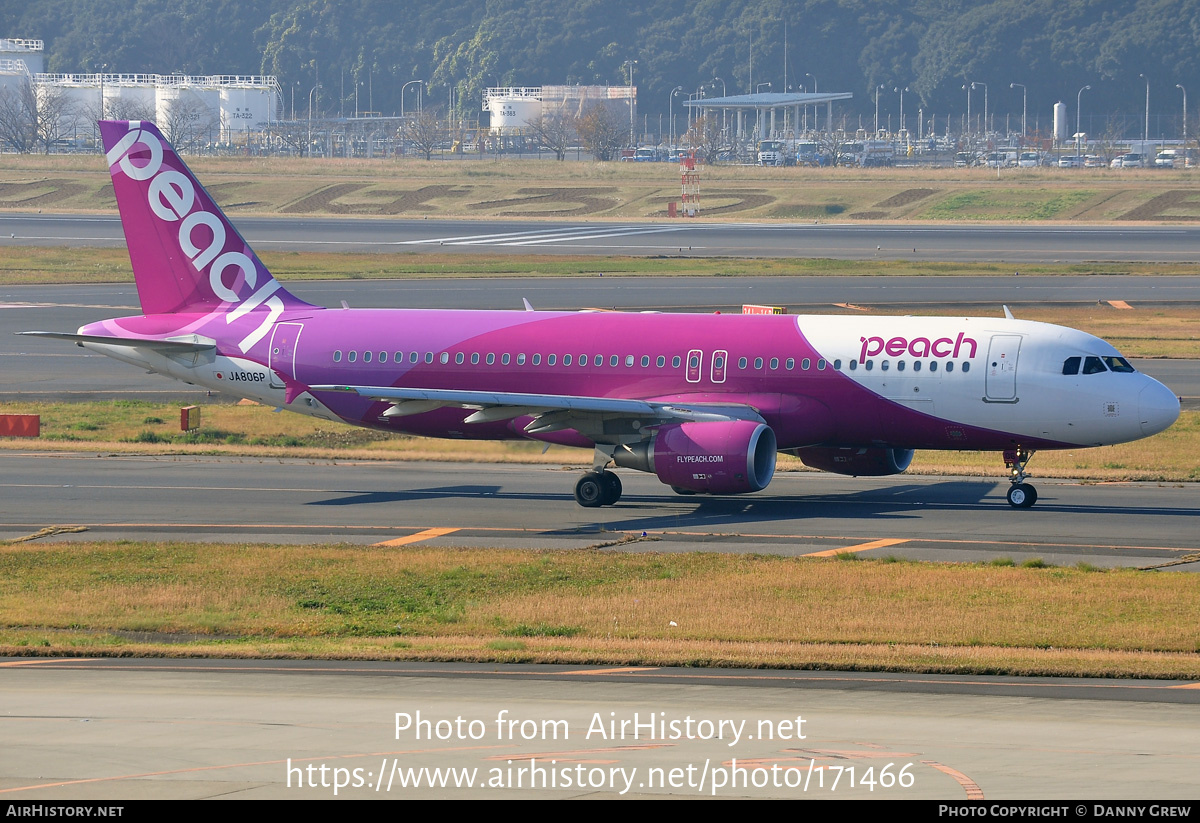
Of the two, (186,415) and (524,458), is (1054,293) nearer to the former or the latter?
(524,458)

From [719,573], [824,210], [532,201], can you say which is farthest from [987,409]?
[532,201]

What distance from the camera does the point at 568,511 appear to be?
1609 inches

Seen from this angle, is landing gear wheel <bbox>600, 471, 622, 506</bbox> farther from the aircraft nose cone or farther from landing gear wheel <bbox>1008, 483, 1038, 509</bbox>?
the aircraft nose cone

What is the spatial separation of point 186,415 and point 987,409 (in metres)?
27.7

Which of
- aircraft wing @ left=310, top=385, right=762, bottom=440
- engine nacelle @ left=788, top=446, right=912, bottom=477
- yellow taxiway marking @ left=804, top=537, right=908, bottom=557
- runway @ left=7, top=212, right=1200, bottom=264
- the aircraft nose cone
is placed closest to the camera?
yellow taxiway marking @ left=804, top=537, right=908, bottom=557

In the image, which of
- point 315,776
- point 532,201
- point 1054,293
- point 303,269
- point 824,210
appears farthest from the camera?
point 532,201

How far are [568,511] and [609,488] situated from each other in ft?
4.14

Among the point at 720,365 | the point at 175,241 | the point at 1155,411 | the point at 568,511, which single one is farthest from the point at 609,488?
the point at 175,241

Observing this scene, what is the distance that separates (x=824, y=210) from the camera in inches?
6152

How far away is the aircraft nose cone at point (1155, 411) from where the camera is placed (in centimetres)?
3847

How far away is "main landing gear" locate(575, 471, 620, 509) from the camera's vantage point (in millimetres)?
41062

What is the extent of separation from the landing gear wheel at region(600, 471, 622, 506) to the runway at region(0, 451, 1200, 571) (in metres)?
0.29

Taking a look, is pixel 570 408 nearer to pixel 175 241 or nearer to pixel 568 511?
pixel 568 511

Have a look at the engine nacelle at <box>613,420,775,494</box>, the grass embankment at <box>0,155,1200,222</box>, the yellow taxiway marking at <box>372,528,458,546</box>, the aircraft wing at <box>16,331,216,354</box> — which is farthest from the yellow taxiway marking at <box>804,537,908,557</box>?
the grass embankment at <box>0,155,1200,222</box>
